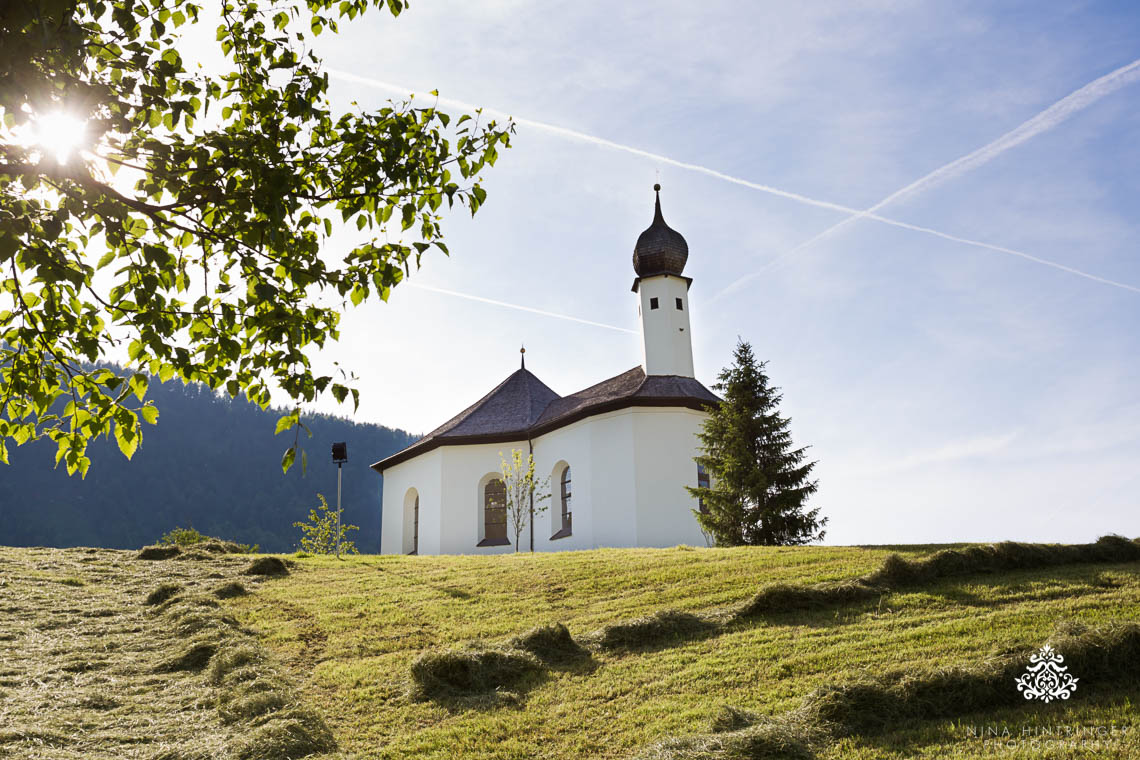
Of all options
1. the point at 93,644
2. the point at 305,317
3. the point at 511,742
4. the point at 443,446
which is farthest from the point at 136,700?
the point at 443,446

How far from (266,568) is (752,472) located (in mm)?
11665

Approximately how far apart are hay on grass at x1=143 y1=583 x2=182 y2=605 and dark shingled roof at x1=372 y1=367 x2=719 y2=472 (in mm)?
13116

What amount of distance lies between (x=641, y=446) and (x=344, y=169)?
18.7 m

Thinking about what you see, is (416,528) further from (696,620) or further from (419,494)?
(696,620)

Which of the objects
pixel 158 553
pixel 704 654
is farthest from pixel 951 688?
pixel 158 553

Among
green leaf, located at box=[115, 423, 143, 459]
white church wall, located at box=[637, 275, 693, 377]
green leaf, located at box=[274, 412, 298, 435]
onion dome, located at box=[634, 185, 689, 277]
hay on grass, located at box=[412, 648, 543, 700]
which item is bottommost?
hay on grass, located at box=[412, 648, 543, 700]

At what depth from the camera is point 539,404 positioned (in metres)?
29.9

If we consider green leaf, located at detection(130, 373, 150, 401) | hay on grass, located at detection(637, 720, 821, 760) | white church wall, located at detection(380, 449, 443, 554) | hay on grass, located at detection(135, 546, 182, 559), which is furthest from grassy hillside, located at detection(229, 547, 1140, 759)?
white church wall, located at detection(380, 449, 443, 554)

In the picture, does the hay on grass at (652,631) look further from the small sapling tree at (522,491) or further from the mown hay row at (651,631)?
the small sapling tree at (522,491)

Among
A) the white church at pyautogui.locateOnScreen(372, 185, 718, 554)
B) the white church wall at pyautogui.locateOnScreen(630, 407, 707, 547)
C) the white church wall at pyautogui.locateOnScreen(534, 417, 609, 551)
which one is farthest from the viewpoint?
the white church wall at pyautogui.locateOnScreen(534, 417, 609, 551)

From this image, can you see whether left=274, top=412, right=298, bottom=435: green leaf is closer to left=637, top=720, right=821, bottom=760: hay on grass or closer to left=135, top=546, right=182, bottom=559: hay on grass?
left=637, top=720, right=821, bottom=760: hay on grass

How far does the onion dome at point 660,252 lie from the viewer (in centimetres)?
2758

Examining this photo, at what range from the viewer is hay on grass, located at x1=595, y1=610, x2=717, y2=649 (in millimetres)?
9031

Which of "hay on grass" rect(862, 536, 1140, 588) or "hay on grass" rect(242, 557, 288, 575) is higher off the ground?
"hay on grass" rect(242, 557, 288, 575)
